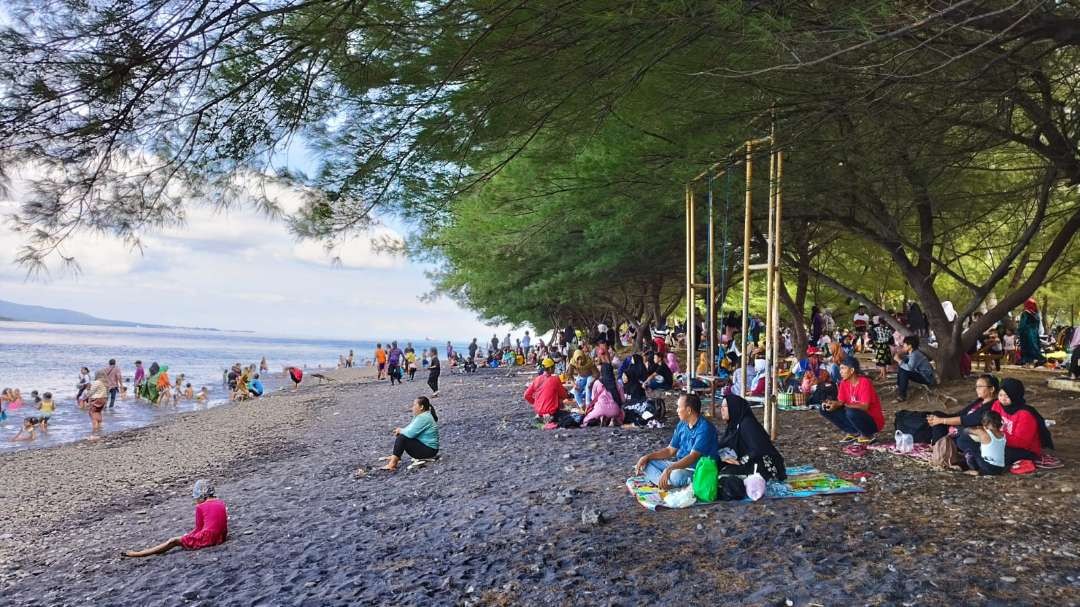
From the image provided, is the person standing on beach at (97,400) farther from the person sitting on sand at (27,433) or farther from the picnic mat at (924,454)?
the picnic mat at (924,454)

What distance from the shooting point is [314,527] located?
7.13m

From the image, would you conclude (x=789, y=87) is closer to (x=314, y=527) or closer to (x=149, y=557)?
(x=314, y=527)

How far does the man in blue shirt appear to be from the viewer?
6776 millimetres

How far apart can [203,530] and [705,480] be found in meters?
4.82

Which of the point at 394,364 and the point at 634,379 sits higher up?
the point at 634,379

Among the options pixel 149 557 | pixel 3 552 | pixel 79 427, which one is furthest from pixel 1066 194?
pixel 79 427

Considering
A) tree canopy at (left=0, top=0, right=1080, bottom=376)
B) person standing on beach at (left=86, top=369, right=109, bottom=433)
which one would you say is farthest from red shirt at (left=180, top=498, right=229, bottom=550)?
person standing on beach at (left=86, top=369, right=109, bottom=433)

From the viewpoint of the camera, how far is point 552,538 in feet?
18.9

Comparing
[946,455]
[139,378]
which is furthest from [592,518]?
[139,378]

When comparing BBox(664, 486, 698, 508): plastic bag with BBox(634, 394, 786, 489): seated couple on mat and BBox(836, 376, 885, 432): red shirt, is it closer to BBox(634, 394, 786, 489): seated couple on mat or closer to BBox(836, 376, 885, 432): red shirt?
BBox(634, 394, 786, 489): seated couple on mat

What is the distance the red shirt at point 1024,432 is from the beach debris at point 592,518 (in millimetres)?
4396

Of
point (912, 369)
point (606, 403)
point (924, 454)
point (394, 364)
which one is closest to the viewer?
point (924, 454)

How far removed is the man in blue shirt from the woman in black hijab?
10.1 inches

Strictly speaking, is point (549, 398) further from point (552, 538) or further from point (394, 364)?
point (394, 364)
